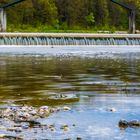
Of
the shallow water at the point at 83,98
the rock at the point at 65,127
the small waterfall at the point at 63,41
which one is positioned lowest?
the rock at the point at 65,127

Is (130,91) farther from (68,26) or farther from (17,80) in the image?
(68,26)

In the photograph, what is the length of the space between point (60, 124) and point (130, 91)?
25.1 feet

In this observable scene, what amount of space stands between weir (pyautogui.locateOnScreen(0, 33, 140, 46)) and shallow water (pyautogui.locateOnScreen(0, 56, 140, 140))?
3362cm

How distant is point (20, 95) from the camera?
20.0 meters

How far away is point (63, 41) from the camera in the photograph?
6644 cm

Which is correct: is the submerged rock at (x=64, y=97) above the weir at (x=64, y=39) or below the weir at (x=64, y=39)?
below

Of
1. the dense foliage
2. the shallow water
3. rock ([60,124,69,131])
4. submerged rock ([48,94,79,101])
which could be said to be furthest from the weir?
rock ([60,124,69,131])

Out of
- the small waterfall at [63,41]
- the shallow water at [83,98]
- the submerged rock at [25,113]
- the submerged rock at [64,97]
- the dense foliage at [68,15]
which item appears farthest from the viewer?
the dense foliage at [68,15]

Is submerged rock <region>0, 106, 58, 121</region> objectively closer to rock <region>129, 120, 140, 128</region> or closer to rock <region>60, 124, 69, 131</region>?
rock <region>60, 124, 69, 131</region>

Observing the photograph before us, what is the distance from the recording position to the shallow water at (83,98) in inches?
510

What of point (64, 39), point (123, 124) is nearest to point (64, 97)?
point (123, 124)

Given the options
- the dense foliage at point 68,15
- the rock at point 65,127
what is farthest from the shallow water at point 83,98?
the dense foliage at point 68,15

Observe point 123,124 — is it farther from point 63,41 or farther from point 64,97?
point 63,41

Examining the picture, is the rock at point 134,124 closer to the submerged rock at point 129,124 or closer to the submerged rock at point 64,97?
the submerged rock at point 129,124
